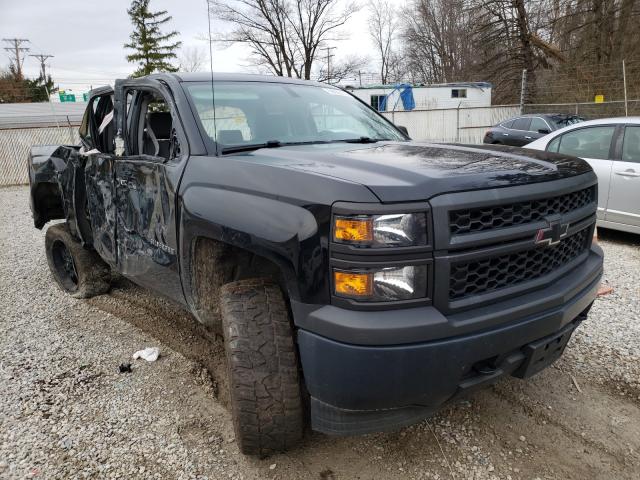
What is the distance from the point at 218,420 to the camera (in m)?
2.66

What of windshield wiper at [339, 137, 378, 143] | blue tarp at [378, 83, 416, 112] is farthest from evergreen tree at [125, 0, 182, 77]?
windshield wiper at [339, 137, 378, 143]

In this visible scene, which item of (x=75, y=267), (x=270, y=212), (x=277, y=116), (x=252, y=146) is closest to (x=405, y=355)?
(x=270, y=212)

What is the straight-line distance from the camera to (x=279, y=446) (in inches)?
87.3

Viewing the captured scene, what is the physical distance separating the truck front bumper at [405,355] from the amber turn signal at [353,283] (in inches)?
3.0

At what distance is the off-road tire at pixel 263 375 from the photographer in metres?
2.10

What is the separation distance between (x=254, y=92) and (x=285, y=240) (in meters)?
1.62

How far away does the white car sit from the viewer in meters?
5.56

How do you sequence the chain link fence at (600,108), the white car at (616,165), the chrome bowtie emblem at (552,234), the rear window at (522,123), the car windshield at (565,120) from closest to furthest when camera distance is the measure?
the chrome bowtie emblem at (552,234), the white car at (616,165), the car windshield at (565,120), the rear window at (522,123), the chain link fence at (600,108)

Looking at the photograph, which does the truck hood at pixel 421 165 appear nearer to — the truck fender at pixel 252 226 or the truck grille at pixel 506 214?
the truck grille at pixel 506 214

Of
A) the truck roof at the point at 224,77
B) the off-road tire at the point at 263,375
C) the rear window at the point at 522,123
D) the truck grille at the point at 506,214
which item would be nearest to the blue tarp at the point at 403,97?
the rear window at the point at 522,123

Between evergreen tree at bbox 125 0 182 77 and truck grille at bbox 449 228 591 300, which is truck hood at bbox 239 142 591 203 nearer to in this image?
truck grille at bbox 449 228 591 300

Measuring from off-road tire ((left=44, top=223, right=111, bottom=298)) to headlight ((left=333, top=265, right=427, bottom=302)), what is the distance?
3566 mm

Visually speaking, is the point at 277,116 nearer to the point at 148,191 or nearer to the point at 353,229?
the point at 148,191

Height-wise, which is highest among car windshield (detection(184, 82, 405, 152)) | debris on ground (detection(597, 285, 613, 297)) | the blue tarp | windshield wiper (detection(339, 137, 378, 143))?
the blue tarp
